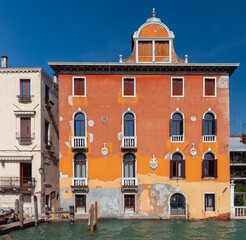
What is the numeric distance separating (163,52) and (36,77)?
10.2 meters

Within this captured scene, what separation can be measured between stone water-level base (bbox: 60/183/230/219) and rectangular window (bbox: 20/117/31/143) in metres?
4.95

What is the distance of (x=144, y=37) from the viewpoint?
1980 centimetres

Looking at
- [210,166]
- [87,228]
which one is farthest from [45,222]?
[210,166]

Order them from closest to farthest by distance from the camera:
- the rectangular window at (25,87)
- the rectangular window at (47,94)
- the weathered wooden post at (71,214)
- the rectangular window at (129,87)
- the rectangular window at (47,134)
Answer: the weathered wooden post at (71,214)
the rectangular window at (129,87)
the rectangular window at (25,87)
the rectangular window at (47,134)
the rectangular window at (47,94)

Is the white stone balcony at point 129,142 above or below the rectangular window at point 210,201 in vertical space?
above

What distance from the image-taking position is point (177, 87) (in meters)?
19.7

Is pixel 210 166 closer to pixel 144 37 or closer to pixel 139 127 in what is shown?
pixel 139 127

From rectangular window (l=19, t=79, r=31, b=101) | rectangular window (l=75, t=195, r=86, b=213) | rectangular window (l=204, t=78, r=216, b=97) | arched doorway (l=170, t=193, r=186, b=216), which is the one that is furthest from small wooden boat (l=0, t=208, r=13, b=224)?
rectangular window (l=204, t=78, r=216, b=97)

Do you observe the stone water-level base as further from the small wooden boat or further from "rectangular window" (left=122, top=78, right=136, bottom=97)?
"rectangular window" (left=122, top=78, right=136, bottom=97)

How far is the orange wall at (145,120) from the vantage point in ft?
62.5

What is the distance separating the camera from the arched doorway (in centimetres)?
1898

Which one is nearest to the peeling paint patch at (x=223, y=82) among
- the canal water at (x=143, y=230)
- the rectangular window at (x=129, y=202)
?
the canal water at (x=143, y=230)

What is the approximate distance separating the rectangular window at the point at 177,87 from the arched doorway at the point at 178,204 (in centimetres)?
757

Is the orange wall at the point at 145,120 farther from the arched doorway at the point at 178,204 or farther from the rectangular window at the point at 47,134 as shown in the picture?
the rectangular window at the point at 47,134
